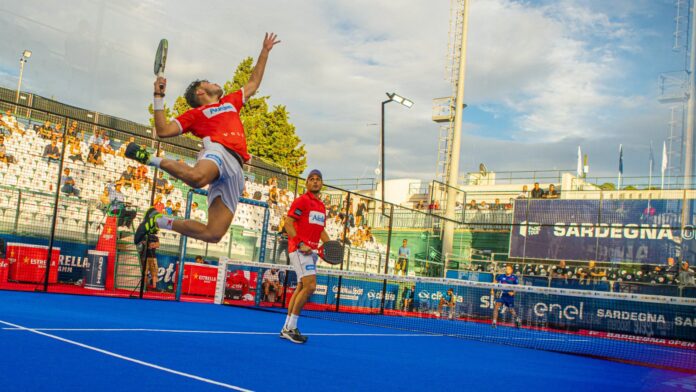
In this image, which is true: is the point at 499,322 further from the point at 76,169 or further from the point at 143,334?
the point at 143,334

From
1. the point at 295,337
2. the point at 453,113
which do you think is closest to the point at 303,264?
the point at 295,337

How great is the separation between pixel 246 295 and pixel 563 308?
944cm

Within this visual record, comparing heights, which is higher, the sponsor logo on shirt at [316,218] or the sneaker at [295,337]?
the sponsor logo on shirt at [316,218]

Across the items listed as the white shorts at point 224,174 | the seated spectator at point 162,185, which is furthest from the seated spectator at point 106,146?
the white shorts at point 224,174

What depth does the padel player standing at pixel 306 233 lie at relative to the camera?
27.9 feet

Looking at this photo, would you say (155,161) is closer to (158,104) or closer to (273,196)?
(158,104)

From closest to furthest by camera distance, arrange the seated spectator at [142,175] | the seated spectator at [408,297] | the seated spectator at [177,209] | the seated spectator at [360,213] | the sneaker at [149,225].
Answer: the sneaker at [149,225] < the seated spectator at [142,175] < the seated spectator at [177,209] < the seated spectator at [408,297] < the seated spectator at [360,213]

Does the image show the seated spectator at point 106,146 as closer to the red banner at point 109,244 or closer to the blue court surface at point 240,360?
the red banner at point 109,244

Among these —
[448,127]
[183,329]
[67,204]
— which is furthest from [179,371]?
[448,127]

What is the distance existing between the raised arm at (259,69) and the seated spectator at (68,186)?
29.9 feet

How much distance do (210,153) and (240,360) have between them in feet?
6.51

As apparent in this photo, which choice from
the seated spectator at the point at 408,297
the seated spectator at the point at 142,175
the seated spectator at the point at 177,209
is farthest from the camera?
the seated spectator at the point at 408,297

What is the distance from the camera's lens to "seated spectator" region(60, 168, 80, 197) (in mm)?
14367

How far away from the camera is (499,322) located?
63.7 ft
